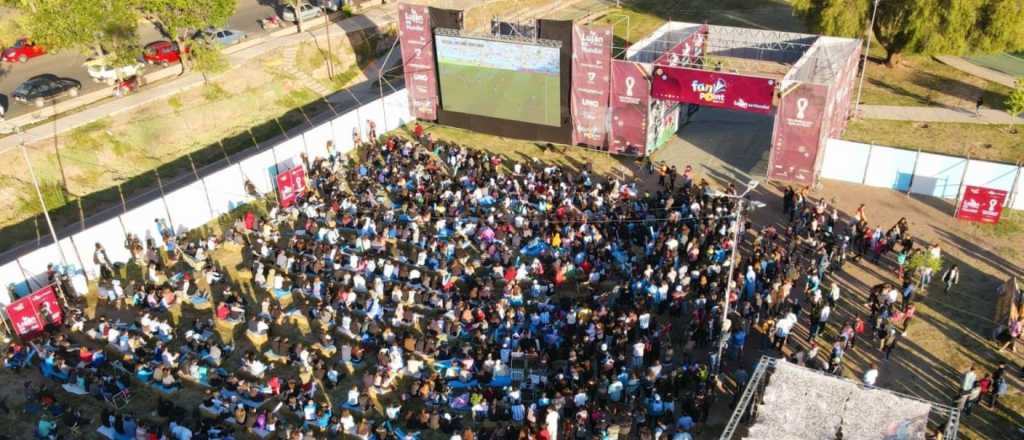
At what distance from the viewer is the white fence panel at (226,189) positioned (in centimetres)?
3068

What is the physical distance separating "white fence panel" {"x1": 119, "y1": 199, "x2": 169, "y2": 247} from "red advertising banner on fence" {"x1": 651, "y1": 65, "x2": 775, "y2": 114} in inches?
785

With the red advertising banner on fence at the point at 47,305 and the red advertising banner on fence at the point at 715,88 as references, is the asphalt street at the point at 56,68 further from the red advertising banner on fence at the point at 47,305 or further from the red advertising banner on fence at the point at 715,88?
the red advertising banner on fence at the point at 715,88

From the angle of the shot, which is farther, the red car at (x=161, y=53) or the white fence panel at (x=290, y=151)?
the red car at (x=161, y=53)

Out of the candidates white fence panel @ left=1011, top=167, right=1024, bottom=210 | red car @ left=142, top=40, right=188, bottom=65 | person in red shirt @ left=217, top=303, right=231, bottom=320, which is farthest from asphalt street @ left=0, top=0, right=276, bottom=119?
white fence panel @ left=1011, top=167, right=1024, bottom=210

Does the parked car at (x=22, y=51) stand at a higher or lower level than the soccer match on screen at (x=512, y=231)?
higher

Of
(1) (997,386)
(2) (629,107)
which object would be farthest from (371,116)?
(1) (997,386)

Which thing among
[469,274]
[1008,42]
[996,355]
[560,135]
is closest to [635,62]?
[560,135]

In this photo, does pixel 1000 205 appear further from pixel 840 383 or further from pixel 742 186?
pixel 840 383

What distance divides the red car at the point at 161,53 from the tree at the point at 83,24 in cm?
360

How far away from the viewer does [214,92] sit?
40.2 m

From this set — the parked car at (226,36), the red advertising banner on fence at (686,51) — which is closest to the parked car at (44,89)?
the parked car at (226,36)

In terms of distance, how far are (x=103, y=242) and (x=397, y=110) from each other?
1558 centimetres

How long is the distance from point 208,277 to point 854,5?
3600 centimetres

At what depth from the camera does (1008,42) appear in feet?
133
